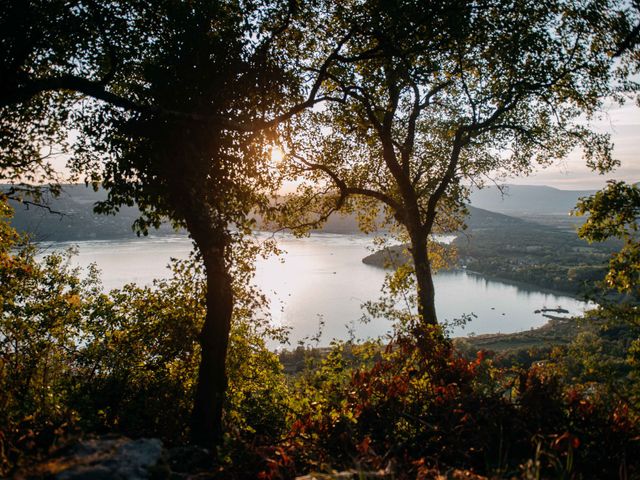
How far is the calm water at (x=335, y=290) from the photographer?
53812 millimetres

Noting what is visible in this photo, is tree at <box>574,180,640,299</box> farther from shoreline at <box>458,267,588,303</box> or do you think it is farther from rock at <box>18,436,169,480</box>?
shoreline at <box>458,267,588,303</box>

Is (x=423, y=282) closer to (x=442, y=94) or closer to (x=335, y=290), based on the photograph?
(x=442, y=94)

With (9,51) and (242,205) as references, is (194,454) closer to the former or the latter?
(242,205)

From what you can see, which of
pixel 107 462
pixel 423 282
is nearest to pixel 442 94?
Result: pixel 423 282


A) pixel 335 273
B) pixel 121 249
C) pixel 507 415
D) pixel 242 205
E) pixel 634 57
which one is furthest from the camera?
pixel 121 249

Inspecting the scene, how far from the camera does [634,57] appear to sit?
11.1 meters

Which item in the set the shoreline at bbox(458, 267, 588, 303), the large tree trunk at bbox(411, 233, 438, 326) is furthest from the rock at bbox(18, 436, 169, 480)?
the shoreline at bbox(458, 267, 588, 303)

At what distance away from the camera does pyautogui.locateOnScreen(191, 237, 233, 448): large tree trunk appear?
6.86m

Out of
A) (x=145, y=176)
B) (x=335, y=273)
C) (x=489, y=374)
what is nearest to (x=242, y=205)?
(x=145, y=176)

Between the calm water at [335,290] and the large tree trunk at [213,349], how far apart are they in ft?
111

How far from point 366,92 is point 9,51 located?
25.8 ft

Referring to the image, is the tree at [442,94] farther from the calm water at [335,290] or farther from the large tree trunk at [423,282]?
the calm water at [335,290]

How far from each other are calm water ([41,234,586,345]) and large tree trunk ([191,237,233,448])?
3388 centimetres

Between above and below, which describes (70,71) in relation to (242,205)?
above
